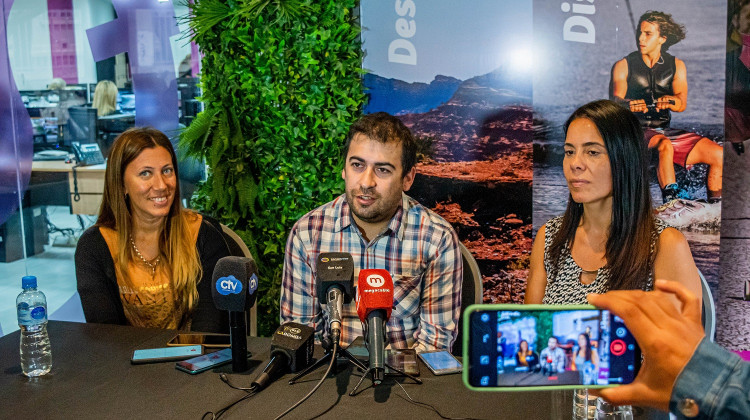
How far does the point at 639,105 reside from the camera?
3.25 meters

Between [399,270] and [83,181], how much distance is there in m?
2.66

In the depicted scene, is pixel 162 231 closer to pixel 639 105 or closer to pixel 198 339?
pixel 198 339

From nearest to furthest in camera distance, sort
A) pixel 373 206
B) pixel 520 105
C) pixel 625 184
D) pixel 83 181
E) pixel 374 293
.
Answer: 1. pixel 374 293
2. pixel 625 184
3. pixel 373 206
4. pixel 520 105
5. pixel 83 181

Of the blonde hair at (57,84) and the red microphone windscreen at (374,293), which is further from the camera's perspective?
the blonde hair at (57,84)

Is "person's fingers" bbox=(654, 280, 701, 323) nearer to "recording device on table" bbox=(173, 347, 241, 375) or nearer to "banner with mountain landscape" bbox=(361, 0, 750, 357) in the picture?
"recording device on table" bbox=(173, 347, 241, 375)

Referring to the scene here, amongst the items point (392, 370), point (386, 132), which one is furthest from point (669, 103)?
point (392, 370)

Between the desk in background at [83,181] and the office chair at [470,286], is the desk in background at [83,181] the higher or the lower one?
the higher one

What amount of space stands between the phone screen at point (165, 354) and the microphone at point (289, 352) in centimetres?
27

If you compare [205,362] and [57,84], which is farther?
[57,84]

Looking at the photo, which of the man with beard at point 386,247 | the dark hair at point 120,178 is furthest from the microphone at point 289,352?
the dark hair at point 120,178

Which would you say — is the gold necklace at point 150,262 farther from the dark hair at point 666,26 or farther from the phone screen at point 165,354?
the dark hair at point 666,26

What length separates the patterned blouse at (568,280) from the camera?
2.14 metres

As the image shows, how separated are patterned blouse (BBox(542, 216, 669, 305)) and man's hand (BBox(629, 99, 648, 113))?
1.18m

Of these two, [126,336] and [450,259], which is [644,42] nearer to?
[450,259]
